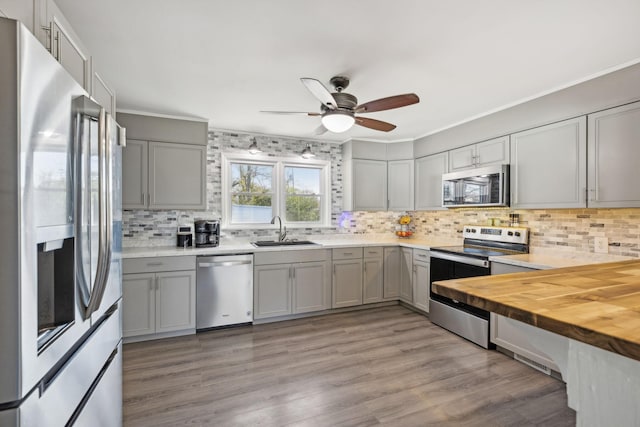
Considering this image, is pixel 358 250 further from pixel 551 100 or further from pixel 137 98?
pixel 137 98

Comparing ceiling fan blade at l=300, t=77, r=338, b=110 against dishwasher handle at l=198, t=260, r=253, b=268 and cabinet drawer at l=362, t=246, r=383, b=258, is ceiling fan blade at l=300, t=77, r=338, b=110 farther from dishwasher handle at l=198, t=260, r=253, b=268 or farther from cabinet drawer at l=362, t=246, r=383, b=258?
cabinet drawer at l=362, t=246, r=383, b=258

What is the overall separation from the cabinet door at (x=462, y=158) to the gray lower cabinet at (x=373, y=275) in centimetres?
142

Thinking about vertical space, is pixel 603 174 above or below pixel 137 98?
below

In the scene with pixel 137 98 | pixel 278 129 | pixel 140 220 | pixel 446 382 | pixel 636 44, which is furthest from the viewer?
pixel 278 129

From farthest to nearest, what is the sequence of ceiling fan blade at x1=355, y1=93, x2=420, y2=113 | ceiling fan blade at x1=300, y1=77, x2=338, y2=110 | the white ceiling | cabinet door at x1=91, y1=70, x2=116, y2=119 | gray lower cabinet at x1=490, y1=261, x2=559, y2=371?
gray lower cabinet at x1=490, y1=261, x2=559, y2=371 → ceiling fan blade at x1=355, y1=93, x2=420, y2=113 → ceiling fan blade at x1=300, y1=77, x2=338, y2=110 → the white ceiling → cabinet door at x1=91, y1=70, x2=116, y2=119

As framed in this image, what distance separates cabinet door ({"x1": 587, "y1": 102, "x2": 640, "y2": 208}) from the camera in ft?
7.30

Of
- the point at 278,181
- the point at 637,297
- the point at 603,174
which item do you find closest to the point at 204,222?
the point at 278,181

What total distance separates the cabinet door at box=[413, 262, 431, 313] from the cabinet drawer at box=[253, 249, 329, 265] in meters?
1.18

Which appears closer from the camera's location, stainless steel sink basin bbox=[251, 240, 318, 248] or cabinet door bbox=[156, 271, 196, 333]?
cabinet door bbox=[156, 271, 196, 333]

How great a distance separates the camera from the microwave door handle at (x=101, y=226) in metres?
1.05

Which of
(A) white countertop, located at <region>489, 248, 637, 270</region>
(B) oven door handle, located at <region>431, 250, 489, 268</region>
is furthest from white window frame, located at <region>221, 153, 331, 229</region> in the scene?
(A) white countertop, located at <region>489, 248, 637, 270</region>

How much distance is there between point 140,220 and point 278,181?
1785mm

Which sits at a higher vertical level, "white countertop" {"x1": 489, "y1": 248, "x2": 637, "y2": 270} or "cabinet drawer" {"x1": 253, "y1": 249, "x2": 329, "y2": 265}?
"white countertop" {"x1": 489, "y1": 248, "x2": 637, "y2": 270}

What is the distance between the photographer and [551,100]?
273cm
